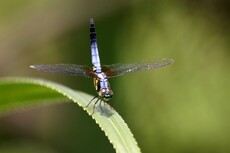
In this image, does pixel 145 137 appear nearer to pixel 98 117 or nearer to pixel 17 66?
pixel 17 66

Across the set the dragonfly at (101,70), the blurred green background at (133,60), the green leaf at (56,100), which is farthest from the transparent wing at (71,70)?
the blurred green background at (133,60)

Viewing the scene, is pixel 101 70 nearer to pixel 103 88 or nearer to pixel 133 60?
pixel 103 88

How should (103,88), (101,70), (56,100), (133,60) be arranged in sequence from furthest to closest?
(133,60)
(101,70)
(103,88)
(56,100)

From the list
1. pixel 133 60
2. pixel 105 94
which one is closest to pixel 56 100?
pixel 105 94

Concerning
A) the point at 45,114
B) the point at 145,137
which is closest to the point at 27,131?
the point at 45,114

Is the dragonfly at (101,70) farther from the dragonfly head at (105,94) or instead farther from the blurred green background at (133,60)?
the blurred green background at (133,60)

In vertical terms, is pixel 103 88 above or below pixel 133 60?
below

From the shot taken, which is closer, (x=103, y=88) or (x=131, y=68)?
(x=103, y=88)
